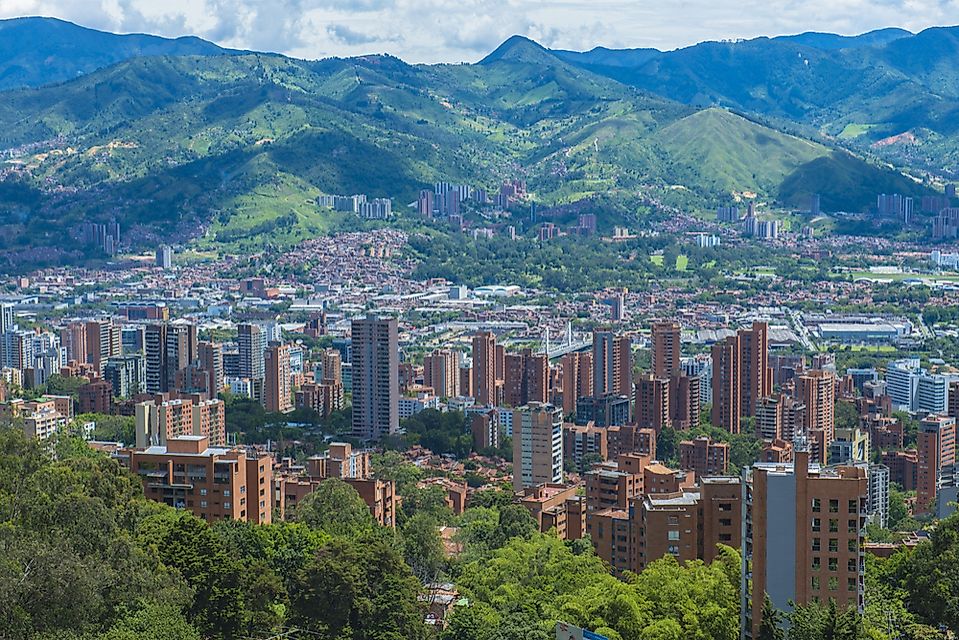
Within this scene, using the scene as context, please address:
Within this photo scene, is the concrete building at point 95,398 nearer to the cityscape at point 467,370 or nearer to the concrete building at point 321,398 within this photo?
the cityscape at point 467,370

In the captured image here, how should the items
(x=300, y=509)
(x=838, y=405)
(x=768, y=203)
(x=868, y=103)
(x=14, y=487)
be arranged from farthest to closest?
1. (x=868, y=103)
2. (x=768, y=203)
3. (x=838, y=405)
4. (x=300, y=509)
5. (x=14, y=487)

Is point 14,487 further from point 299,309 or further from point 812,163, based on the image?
point 812,163

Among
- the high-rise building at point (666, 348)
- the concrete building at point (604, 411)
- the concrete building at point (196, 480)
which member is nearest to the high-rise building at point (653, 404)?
the concrete building at point (604, 411)

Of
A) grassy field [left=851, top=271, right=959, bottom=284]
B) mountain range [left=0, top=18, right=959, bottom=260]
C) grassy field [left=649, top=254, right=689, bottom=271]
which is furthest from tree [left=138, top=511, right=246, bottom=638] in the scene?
mountain range [left=0, top=18, right=959, bottom=260]

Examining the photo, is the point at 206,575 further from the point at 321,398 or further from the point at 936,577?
the point at 321,398

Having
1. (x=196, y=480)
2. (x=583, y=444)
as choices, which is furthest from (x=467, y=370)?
(x=196, y=480)

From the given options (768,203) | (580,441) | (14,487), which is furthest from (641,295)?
(14,487)
